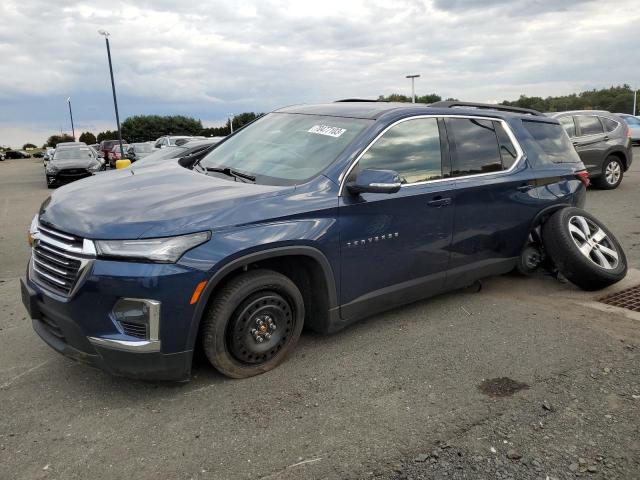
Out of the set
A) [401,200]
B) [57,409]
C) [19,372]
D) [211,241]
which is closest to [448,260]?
[401,200]

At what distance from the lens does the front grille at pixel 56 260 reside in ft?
9.78

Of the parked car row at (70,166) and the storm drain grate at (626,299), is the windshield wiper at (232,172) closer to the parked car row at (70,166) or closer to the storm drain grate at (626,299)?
the storm drain grate at (626,299)

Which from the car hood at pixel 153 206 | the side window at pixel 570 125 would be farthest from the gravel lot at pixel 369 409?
the side window at pixel 570 125

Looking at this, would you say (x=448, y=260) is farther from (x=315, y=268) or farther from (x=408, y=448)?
(x=408, y=448)

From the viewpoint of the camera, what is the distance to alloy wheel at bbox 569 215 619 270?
5.09 meters

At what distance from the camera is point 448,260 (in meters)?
4.36

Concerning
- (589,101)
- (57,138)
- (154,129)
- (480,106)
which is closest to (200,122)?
(154,129)

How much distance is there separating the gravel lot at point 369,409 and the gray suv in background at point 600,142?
26.3ft

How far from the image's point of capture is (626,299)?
16.1 feet

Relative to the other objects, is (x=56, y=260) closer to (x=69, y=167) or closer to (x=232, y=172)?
(x=232, y=172)

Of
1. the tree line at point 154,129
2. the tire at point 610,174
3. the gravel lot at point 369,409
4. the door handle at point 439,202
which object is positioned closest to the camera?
the gravel lot at point 369,409

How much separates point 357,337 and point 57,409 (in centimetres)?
209

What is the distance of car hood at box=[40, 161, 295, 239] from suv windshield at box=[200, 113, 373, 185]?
30 centimetres

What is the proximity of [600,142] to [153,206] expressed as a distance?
11129 mm
